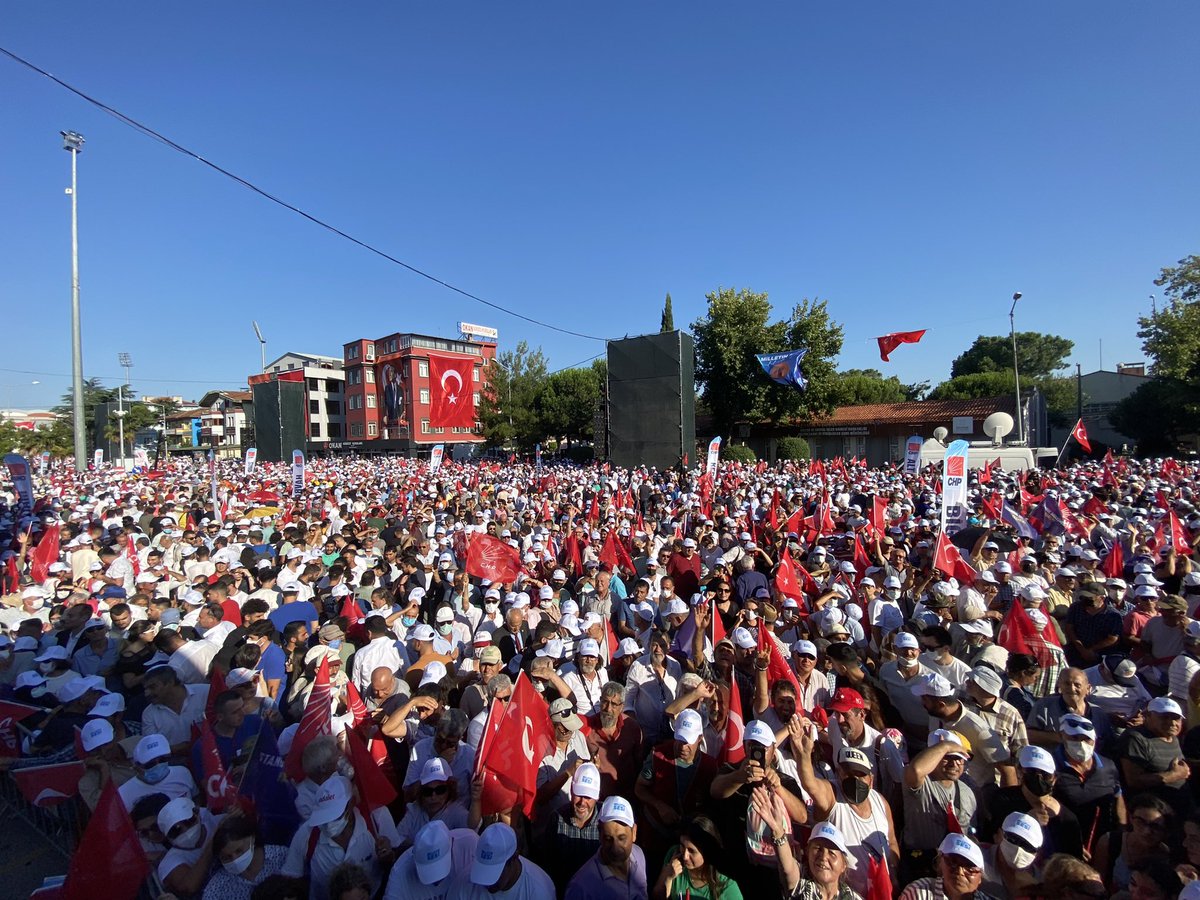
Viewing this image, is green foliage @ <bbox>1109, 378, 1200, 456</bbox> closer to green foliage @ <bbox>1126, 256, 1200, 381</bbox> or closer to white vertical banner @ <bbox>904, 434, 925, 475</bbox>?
green foliage @ <bbox>1126, 256, 1200, 381</bbox>

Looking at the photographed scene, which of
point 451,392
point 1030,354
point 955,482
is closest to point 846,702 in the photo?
point 955,482

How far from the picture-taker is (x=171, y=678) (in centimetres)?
389

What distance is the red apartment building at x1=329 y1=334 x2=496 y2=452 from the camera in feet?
175

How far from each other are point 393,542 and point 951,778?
28.2ft

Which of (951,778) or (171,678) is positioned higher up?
(171,678)

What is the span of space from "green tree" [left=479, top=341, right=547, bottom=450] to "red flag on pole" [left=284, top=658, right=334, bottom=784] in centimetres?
3718

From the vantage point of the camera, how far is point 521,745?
3160mm

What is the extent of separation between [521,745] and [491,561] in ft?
15.0

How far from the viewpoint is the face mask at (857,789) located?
2.75m

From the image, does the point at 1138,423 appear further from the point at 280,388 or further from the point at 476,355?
the point at 476,355

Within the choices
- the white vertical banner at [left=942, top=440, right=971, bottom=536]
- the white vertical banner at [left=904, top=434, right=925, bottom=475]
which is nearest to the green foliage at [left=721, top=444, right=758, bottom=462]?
the white vertical banner at [left=904, top=434, right=925, bottom=475]

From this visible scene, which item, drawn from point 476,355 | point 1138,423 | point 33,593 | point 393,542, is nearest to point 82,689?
point 33,593

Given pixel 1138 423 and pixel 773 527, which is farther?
pixel 1138 423

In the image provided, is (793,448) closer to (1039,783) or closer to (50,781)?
(1039,783)
